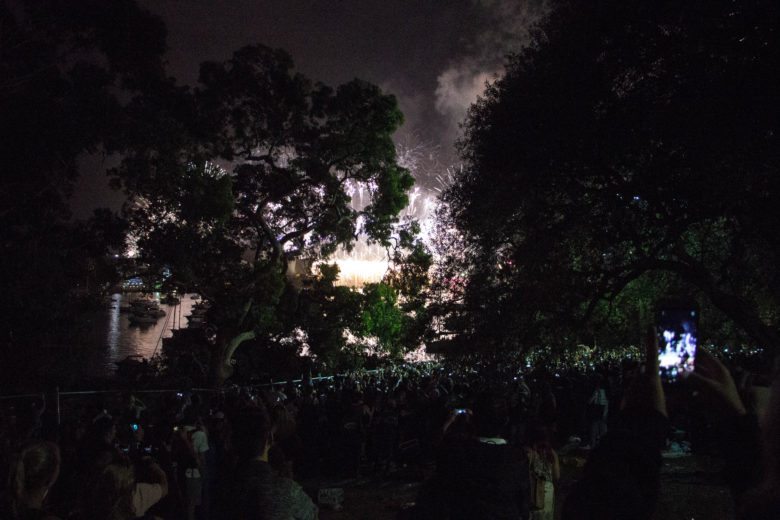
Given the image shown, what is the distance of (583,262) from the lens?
13.1 m

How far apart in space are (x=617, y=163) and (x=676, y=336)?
844cm

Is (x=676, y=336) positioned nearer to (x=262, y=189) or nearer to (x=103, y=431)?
(x=103, y=431)

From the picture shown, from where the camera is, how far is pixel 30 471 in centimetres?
304

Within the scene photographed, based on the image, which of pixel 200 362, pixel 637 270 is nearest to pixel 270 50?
pixel 200 362

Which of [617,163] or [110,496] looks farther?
[617,163]

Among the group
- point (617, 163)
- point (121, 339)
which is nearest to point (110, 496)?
point (617, 163)

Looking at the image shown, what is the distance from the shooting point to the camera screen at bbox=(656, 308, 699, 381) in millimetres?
3494

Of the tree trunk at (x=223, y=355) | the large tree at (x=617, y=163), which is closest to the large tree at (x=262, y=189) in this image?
the tree trunk at (x=223, y=355)

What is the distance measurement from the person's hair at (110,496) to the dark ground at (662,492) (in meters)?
5.92

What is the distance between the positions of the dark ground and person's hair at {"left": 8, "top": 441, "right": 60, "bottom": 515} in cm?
632

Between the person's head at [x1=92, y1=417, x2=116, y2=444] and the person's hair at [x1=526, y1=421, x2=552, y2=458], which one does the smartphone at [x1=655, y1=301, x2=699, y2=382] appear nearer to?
the person's hair at [x1=526, y1=421, x2=552, y2=458]

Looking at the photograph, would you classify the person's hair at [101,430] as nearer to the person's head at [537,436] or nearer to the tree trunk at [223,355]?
the person's head at [537,436]

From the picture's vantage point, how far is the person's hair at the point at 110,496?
3299 mm

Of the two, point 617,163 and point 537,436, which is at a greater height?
point 617,163
